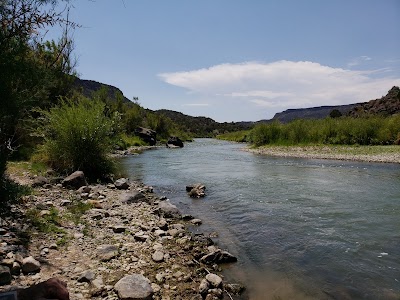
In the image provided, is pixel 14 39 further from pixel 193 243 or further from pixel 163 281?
pixel 193 243

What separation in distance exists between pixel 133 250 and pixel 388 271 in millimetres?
5053

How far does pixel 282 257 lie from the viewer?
6.97m

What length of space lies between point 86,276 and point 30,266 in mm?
881

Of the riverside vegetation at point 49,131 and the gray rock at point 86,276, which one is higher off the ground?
the riverside vegetation at point 49,131

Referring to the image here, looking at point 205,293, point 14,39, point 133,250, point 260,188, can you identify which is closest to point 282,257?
point 205,293

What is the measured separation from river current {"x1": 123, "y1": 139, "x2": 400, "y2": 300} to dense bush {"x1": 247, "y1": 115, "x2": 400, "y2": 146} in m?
21.2

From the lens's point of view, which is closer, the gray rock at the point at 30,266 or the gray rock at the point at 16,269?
the gray rock at the point at 16,269

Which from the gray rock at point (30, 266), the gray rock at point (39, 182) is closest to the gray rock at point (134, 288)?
the gray rock at point (30, 266)

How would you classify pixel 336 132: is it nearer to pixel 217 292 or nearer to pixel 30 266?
pixel 217 292

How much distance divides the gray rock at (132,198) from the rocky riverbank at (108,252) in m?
0.91

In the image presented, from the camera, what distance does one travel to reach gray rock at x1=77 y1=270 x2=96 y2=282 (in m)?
5.08

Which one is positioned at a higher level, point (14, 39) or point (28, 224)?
point (14, 39)

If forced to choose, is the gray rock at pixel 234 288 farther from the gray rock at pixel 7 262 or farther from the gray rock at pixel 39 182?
the gray rock at pixel 39 182

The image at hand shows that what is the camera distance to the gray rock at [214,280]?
214 inches
